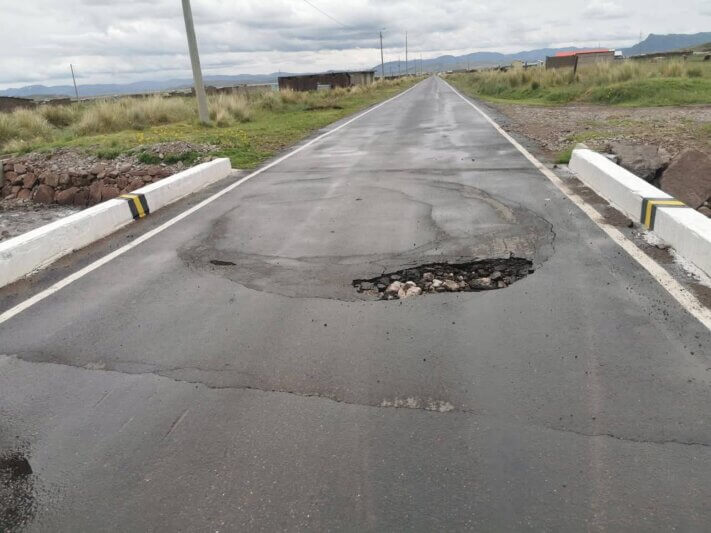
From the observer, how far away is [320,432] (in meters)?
3.01

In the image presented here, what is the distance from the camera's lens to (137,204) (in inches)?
320

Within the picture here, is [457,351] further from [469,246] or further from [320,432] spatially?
[469,246]

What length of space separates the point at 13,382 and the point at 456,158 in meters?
9.52

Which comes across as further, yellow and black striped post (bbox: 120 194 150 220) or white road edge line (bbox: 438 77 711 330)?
yellow and black striped post (bbox: 120 194 150 220)

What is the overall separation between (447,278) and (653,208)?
2718 millimetres

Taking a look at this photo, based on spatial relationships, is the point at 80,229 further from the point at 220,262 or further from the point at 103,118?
the point at 103,118

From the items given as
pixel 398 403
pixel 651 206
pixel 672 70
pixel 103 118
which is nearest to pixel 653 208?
pixel 651 206

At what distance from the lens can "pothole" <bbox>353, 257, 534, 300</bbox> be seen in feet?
15.9

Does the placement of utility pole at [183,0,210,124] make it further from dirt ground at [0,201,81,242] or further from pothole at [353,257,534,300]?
pothole at [353,257,534,300]

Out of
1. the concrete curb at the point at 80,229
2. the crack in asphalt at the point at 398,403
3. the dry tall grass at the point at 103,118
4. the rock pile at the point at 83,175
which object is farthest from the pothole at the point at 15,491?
the dry tall grass at the point at 103,118

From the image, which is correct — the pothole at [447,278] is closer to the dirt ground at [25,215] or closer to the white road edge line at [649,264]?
the white road edge line at [649,264]

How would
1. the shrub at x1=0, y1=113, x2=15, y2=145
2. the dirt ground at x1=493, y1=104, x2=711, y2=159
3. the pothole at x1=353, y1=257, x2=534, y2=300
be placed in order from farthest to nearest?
1. the shrub at x1=0, y1=113, x2=15, y2=145
2. the dirt ground at x1=493, y1=104, x2=711, y2=159
3. the pothole at x1=353, y1=257, x2=534, y2=300

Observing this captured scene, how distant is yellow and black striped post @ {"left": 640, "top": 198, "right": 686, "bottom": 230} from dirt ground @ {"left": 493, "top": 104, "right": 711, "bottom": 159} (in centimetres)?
434

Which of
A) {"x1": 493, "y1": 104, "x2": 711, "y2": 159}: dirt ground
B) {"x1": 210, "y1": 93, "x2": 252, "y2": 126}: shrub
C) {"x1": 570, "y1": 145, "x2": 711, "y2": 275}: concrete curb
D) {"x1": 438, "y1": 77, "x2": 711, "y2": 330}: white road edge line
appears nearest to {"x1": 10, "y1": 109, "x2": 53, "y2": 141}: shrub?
{"x1": 210, "y1": 93, "x2": 252, "y2": 126}: shrub
